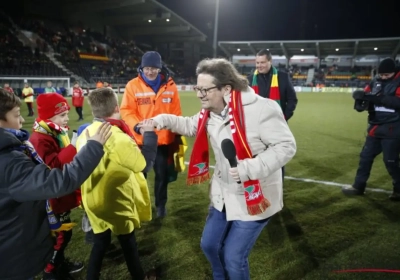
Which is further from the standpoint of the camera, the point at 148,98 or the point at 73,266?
the point at 148,98

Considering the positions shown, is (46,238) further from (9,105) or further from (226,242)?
(226,242)

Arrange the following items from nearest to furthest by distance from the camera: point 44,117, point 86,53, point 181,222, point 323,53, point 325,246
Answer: point 44,117 → point 325,246 → point 181,222 → point 86,53 → point 323,53

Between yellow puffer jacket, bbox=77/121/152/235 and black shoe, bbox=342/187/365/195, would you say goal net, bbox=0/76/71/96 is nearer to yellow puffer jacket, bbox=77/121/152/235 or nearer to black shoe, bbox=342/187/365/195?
black shoe, bbox=342/187/365/195

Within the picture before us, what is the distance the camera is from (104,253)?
108 inches

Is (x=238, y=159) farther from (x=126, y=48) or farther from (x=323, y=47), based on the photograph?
(x=323, y=47)

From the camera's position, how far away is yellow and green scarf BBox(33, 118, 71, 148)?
2.86 meters

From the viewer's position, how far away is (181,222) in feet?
14.4

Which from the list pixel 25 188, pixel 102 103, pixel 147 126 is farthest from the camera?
pixel 147 126

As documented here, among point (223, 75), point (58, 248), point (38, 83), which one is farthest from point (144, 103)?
point (38, 83)

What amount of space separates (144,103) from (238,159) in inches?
86.1

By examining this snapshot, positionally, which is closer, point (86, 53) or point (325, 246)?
point (325, 246)

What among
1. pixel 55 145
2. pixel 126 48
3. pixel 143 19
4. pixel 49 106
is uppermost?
pixel 143 19

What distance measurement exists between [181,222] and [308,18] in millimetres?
56690

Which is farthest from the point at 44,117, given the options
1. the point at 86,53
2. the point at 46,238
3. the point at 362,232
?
the point at 86,53
